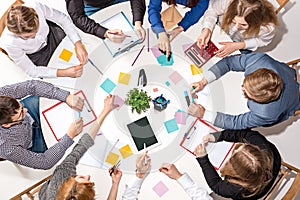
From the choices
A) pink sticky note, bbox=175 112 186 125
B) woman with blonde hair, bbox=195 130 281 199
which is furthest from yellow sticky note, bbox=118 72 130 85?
woman with blonde hair, bbox=195 130 281 199

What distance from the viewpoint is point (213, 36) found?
8.60 feet

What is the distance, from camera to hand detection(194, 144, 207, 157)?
2435 millimetres

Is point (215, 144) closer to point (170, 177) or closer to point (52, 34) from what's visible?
point (170, 177)

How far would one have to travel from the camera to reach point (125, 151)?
2469mm

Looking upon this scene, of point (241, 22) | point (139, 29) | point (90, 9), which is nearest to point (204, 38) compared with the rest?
point (241, 22)

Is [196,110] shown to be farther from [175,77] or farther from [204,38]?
[204,38]

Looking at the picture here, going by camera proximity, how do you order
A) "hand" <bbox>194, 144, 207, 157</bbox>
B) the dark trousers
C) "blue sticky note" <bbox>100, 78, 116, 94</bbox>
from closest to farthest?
"hand" <bbox>194, 144, 207, 157</bbox>
"blue sticky note" <bbox>100, 78, 116, 94</bbox>
the dark trousers

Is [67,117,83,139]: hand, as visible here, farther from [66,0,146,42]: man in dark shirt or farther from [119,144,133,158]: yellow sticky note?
[66,0,146,42]: man in dark shirt

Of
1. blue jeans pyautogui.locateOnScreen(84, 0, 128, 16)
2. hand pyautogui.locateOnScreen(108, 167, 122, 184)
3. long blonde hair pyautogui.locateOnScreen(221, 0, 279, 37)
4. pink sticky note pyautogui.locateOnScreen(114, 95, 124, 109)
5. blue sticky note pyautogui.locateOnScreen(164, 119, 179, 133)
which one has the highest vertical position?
long blonde hair pyautogui.locateOnScreen(221, 0, 279, 37)

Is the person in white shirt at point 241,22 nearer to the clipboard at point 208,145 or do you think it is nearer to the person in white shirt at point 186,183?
the clipboard at point 208,145

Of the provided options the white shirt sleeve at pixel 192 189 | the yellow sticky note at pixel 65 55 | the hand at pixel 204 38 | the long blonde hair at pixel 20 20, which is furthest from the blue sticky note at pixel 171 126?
the long blonde hair at pixel 20 20

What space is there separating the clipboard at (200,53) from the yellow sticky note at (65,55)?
0.67 metres

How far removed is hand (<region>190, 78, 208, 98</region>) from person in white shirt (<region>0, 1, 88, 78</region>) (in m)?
0.63

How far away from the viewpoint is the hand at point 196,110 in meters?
2.48
